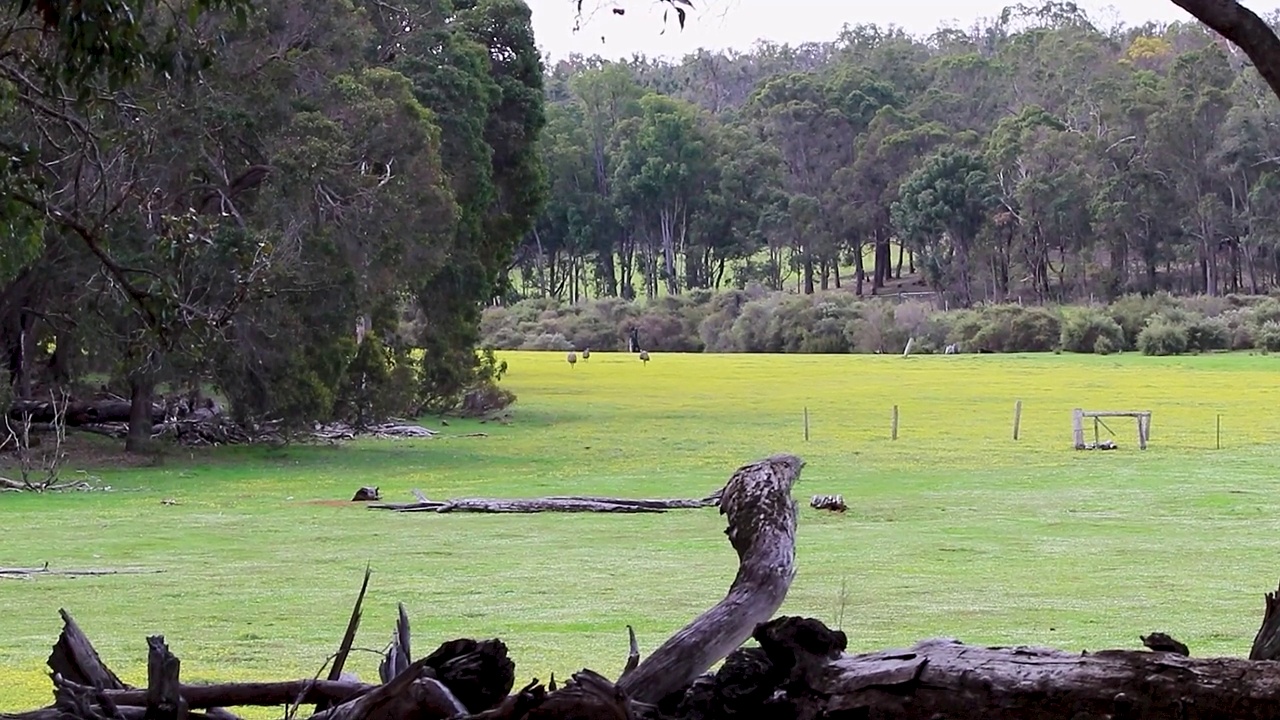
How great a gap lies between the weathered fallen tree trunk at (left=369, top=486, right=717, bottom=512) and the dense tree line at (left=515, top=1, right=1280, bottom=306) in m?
57.0

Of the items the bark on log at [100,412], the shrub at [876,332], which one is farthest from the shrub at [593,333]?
the bark on log at [100,412]

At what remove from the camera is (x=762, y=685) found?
11.5ft

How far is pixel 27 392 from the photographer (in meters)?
32.5

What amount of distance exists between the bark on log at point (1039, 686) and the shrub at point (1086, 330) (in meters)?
77.3

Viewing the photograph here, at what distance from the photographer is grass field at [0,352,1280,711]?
13.4 meters

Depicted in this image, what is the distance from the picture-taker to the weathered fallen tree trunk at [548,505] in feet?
80.6

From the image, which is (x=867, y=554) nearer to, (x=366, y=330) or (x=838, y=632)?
(x=838, y=632)

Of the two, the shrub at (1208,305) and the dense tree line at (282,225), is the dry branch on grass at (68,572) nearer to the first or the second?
the dense tree line at (282,225)

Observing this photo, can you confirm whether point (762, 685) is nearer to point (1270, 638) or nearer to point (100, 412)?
point (1270, 638)

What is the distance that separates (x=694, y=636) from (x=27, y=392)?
101ft

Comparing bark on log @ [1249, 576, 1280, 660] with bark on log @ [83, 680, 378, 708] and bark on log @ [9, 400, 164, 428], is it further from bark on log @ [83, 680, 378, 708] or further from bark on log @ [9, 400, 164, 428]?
bark on log @ [9, 400, 164, 428]

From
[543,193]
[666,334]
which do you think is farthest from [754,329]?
[543,193]

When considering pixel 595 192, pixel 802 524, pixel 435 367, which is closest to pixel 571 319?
pixel 595 192

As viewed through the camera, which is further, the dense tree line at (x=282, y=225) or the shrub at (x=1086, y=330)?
the shrub at (x=1086, y=330)
